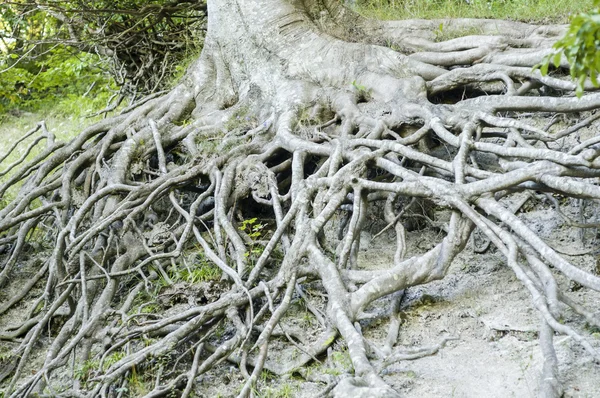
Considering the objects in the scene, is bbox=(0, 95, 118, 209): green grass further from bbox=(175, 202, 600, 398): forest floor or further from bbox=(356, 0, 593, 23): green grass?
bbox=(175, 202, 600, 398): forest floor

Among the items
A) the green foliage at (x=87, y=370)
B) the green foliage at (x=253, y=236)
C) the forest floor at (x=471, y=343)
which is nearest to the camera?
the forest floor at (x=471, y=343)

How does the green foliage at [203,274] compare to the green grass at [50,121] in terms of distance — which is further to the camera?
the green grass at [50,121]

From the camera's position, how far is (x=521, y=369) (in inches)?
132

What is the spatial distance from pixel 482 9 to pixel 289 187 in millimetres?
3799

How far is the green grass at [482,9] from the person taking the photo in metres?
6.67

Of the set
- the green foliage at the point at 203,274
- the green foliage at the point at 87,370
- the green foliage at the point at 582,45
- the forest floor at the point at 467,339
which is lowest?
the forest floor at the point at 467,339

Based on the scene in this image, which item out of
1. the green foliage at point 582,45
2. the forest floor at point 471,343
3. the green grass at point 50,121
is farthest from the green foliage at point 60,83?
the green foliage at point 582,45

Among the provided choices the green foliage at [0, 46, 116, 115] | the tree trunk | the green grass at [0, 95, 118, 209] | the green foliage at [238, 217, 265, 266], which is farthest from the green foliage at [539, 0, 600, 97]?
the green grass at [0, 95, 118, 209]

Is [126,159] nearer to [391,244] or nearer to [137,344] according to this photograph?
[137,344]

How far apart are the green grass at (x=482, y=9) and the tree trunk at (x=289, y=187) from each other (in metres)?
0.67

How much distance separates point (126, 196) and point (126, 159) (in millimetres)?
404

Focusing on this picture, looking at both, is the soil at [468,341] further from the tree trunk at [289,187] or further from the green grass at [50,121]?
the green grass at [50,121]

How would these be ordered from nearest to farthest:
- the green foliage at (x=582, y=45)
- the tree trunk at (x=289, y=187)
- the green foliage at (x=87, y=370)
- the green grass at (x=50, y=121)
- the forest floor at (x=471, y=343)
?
the green foliage at (x=582, y=45), the forest floor at (x=471, y=343), the tree trunk at (x=289, y=187), the green foliage at (x=87, y=370), the green grass at (x=50, y=121)

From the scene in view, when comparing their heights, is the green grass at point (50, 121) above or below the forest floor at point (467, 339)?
above
